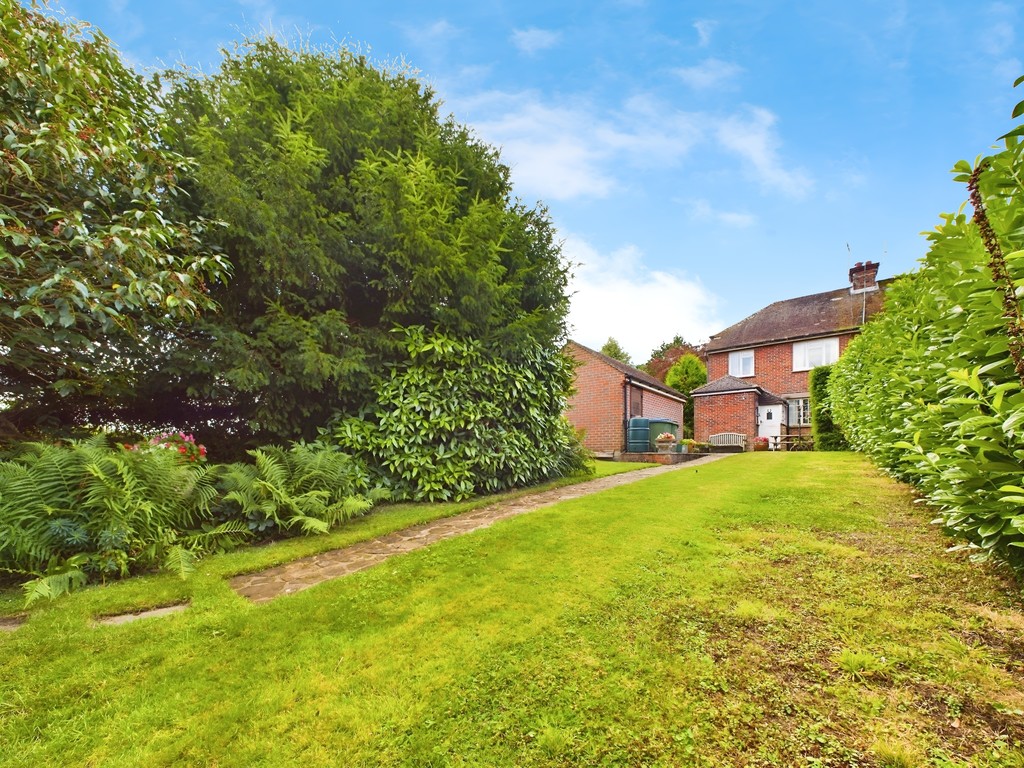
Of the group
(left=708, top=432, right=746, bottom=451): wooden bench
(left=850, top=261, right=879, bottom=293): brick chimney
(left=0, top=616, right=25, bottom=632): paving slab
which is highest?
(left=850, top=261, right=879, bottom=293): brick chimney

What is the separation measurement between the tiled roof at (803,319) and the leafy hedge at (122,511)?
84.3 feet

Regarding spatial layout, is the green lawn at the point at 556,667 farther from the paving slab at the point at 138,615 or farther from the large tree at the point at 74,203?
the large tree at the point at 74,203

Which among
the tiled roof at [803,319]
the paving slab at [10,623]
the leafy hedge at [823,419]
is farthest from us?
the tiled roof at [803,319]

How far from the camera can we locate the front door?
69.1 feet

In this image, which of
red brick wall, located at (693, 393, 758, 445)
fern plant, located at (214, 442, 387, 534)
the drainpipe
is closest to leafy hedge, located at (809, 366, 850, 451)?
red brick wall, located at (693, 393, 758, 445)

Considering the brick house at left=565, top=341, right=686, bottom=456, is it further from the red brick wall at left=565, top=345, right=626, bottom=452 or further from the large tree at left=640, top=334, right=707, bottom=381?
the large tree at left=640, top=334, right=707, bottom=381

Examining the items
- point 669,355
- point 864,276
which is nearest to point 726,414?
point 864,276

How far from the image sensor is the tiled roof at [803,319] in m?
22.1

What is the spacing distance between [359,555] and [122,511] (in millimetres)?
1937

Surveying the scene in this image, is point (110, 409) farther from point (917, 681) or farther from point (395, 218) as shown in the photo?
point (917, 681)

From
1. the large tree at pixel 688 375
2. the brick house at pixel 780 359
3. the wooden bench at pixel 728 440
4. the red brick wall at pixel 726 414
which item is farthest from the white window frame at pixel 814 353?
the wooden bench at pixel 728 440

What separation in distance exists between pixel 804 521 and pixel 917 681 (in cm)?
274

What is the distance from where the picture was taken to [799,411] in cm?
2225

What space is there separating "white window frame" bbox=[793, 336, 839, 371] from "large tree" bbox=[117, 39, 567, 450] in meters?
21.7
